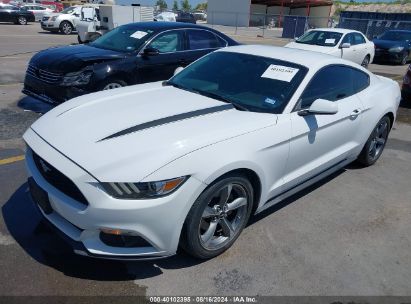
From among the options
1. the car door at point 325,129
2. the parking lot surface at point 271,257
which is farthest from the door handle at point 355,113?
the parking lot surface at point 271,257

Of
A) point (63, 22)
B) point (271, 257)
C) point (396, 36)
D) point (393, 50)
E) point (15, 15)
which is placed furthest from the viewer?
point (15, 15)

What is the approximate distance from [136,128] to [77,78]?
3.51 metres

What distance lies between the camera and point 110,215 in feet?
8.00

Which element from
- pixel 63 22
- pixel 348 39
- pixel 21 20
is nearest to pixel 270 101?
pixel 348 39

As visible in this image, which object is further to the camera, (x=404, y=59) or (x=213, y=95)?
(x=404, y=59)

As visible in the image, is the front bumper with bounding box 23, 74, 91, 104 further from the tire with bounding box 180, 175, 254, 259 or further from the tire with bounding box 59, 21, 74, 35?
the tire with bounding box 59, 21, 74, 35

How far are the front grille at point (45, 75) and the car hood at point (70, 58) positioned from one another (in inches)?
2.3

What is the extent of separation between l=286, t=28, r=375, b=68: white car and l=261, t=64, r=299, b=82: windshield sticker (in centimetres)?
859

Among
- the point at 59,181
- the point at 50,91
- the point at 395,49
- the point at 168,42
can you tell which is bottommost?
the point at 395,49

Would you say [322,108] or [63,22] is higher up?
[322,108]

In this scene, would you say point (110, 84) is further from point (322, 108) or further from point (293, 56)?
point (322, 108)

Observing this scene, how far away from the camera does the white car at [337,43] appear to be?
1198cm

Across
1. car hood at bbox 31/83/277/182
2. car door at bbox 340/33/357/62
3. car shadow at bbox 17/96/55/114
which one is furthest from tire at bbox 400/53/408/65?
car hood at bbox 31/83/277/182

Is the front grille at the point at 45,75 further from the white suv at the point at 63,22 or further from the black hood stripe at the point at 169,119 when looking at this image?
the white suv at the point at 63,22
